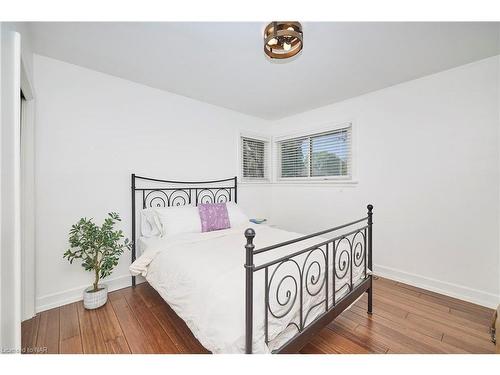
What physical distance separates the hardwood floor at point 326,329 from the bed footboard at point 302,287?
0.92 ft

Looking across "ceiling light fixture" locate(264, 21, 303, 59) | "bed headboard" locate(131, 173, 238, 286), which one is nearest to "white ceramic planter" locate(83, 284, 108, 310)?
"bed headboard" locate(131, 173, 238, 286)

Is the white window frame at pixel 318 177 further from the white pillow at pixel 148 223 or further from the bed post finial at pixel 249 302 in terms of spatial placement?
the bed post finial at pixel 249 302

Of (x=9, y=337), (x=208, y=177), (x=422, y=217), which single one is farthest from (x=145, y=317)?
(x=422, y=217)

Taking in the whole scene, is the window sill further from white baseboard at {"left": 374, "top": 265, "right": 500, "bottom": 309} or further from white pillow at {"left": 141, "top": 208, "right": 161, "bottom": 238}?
white pillow at {"left": 141, "top": 208, "right": 161, "bottom": 238}

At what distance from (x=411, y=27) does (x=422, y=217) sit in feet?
6.19

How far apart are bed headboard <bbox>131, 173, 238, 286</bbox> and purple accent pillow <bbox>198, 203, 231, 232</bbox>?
503 millimetres

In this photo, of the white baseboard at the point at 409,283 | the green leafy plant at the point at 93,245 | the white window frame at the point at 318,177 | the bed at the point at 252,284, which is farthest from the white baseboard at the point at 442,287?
the green leafy plant at the point at 93,245

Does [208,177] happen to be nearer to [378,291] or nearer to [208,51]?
[208,51]

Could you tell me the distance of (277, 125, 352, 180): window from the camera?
10.1ft

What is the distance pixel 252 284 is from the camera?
977 millimetres

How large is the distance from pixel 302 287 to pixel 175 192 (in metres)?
2.09

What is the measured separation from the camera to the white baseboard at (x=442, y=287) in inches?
79.7

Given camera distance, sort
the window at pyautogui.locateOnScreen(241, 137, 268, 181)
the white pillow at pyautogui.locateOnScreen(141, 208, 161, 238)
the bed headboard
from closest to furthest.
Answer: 1. the white pillow at pyautogui.locateOnScreen(141, 208, 161, 238)
2. the bed headboard
3. the window at pyautogui.locateOnScreen(241, 137, 268, 181)

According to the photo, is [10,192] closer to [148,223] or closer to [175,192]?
[148,223]
